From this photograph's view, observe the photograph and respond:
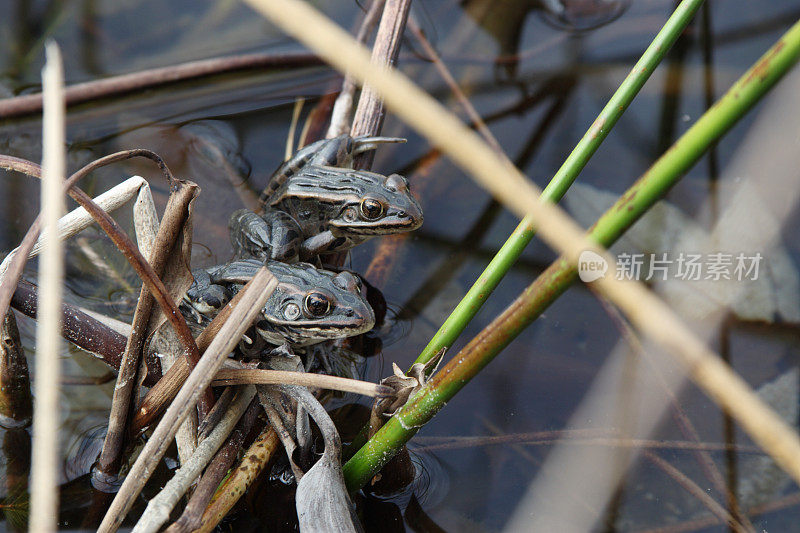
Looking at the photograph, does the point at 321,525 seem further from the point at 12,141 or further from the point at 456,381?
the point at 12,141

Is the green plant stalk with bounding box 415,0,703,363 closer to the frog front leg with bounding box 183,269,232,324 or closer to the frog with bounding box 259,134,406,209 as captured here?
the frog front leg with bounding box 183,269,232,324

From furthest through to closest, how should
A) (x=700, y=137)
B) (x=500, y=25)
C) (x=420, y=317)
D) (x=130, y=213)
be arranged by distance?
(x=500, y=25), (x=130, y=213), (x=420, y=317), (x=700, y=137)

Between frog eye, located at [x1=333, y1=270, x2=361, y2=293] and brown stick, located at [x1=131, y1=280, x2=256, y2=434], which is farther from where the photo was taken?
frog eye, located at [x1=333, y1=270, x2=361, y2=293]

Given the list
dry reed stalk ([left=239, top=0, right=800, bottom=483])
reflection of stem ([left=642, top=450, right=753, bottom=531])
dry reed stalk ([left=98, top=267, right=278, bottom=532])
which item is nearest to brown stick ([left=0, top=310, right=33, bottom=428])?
dry reed stalk ([left=98, top=267, right=278, bottom=532])

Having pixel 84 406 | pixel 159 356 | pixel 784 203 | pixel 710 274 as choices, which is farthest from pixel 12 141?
pixel 784 203

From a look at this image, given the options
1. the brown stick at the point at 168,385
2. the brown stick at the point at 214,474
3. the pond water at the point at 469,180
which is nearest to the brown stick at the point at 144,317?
the brown stick at the point at 168,385

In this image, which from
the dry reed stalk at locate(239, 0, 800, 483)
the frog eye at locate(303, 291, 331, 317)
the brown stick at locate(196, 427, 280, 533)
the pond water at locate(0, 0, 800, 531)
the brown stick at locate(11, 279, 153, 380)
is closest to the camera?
the dry reed stalk at locate(239, 0, 800, 483)

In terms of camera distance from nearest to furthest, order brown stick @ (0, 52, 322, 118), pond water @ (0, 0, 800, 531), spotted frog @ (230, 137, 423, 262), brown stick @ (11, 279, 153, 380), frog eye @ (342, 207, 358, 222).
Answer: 1. brown stick @ (11, 279, 153, 380)
2. pond water @ (0, 0, 800, 531)
3. spotted frog @ (230, 137, 423, 262)
4. frog eye @ (342, 207, 358, 222)
5. brown stick @ (0, 52, 322, 118)
